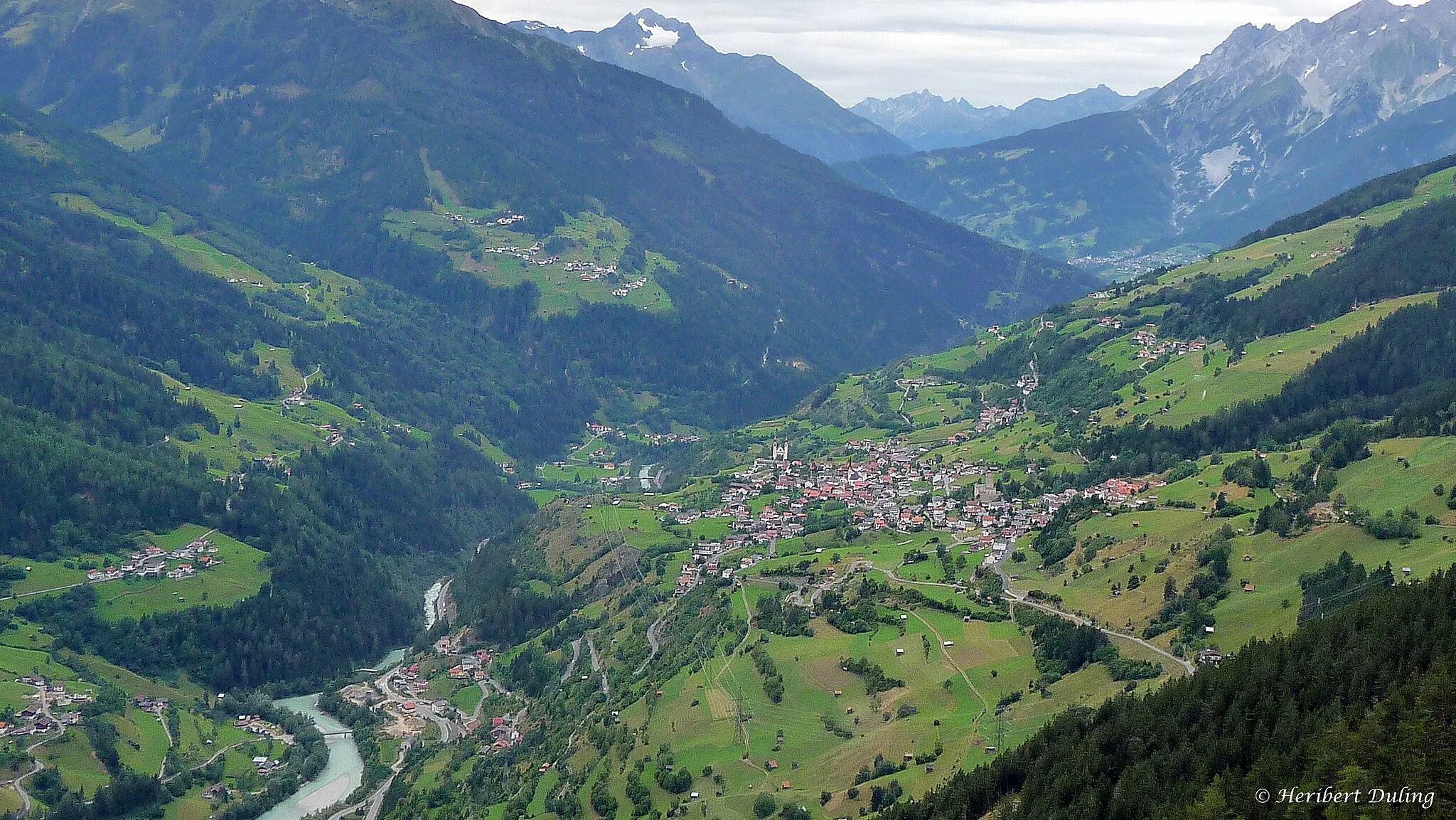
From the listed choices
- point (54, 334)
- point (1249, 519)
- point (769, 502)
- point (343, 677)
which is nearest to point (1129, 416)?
point (769, 502)

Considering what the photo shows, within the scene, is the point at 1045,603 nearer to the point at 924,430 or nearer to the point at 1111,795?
the point at 1111,795

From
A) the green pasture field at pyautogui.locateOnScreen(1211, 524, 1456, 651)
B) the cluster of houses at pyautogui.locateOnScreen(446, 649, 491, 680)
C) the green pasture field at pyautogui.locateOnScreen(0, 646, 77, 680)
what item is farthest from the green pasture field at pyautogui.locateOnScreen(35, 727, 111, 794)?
the green pasture field at pyautogui.locateOnScreen(1211, 524, 1456, 651)

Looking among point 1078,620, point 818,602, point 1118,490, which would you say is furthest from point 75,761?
point 1118,490

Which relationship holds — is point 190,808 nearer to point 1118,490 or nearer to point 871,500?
point 871,500

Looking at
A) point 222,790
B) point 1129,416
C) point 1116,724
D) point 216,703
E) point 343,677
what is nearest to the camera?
point 1116,724

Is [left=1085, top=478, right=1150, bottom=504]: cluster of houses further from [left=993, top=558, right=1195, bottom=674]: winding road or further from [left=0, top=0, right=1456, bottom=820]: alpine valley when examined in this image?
[left=993, top=558, right=1195, bottom=674]: winding road
